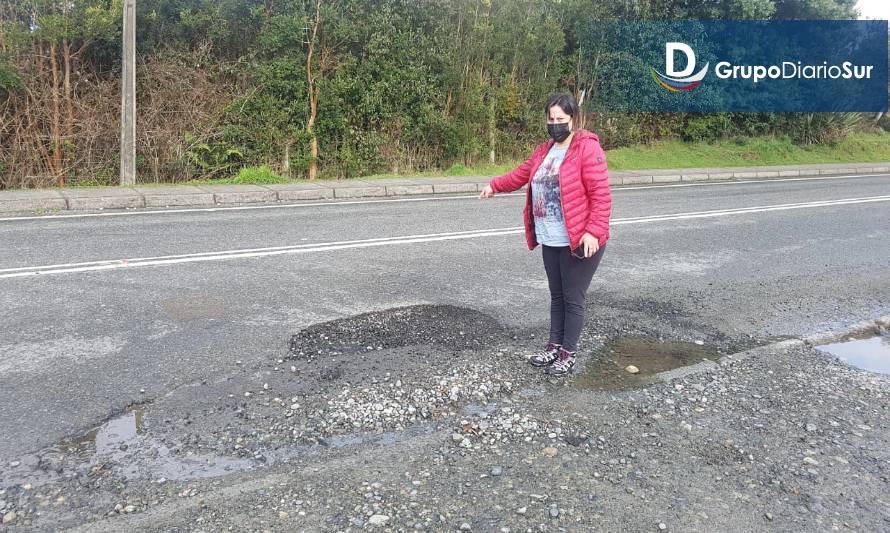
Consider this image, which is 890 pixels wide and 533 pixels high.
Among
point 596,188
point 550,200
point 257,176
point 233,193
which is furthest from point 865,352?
point 257,176

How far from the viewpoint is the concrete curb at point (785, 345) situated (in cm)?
502

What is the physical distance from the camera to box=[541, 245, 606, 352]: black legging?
4.95 metres

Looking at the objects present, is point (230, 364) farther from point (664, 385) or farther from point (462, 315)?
point (664, 385)

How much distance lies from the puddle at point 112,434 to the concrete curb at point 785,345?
123 inches

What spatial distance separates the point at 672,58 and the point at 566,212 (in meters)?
19.0

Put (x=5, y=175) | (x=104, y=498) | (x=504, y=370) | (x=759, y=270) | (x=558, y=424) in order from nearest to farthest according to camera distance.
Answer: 1. (x=104, y=498)
2. (x=558, y=424)
3. (x=504, y=370)
4. (x=759, y=270)
5. (x=5, y=175)

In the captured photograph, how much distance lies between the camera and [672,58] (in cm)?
2192

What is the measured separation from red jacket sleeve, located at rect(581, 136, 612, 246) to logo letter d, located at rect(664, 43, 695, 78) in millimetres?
18687

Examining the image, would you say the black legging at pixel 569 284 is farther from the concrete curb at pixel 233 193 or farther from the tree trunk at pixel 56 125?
the tree trunk at pixel 56 125

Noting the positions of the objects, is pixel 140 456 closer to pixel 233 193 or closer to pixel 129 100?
pixel 233 193

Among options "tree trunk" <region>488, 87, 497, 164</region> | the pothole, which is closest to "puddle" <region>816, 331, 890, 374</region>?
the pothole

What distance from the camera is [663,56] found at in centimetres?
2173

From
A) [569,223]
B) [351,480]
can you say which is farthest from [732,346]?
[351,480]

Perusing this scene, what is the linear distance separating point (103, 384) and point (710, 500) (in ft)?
11.5
